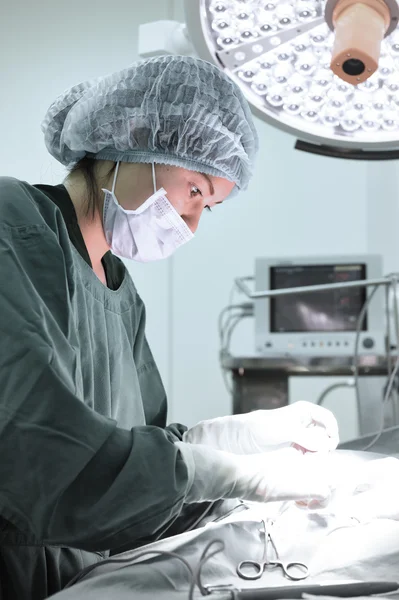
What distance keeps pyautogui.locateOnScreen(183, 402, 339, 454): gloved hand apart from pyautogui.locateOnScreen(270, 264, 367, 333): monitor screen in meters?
1.89

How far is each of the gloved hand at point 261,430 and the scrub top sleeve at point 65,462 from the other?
44cm

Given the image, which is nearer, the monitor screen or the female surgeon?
the female surgeon

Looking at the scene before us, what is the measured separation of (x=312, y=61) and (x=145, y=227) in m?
0.47

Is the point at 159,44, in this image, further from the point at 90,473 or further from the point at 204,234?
the point at 204,234

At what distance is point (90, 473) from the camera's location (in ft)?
2.54

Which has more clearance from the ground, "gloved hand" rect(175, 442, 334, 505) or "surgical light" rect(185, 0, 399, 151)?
"surgical light" rect(185, 0, 399, 151)

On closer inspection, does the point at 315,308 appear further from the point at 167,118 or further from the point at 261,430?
the point at 167,118

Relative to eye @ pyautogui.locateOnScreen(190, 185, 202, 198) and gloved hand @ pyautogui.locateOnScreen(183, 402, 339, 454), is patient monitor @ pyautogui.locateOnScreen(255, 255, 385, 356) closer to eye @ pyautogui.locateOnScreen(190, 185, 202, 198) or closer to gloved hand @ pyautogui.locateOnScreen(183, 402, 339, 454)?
gloved hand @ pyautogui.locateOnScreen(183, 402, 339, 454)

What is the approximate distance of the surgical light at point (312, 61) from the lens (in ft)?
2.43

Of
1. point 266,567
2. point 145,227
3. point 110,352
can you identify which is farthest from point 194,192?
point 266,567

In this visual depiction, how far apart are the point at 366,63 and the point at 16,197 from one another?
0.53 meters

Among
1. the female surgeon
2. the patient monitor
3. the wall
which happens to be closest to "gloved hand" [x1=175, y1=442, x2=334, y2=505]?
the female surgeon

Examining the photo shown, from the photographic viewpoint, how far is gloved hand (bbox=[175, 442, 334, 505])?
0.84 metres

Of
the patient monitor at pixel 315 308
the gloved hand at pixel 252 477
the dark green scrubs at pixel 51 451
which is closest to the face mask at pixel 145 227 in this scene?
the dark green scrubs at pixel 51 451
